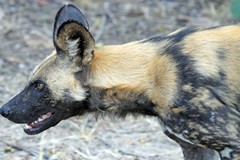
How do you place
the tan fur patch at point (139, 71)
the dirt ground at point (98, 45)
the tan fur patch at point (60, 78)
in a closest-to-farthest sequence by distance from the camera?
1. the tan fur patch at point (139, 71)
2. the tan fur patch at point (60, 78)
3. the dirt ground at point (98, 45)

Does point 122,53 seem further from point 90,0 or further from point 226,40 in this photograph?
point 90,0

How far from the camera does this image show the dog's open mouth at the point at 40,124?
15.1 ft

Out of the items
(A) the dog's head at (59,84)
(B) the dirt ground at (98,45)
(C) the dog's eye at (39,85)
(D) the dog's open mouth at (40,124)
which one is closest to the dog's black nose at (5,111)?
(A) the dog's head at (59,84)

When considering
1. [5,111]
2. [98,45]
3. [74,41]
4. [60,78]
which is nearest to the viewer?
[74,41]

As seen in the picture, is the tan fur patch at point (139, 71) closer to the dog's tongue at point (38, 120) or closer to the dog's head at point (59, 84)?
the dog's head at point (59, 84)

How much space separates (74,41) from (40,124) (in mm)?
630

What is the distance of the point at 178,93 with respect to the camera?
4172 mm

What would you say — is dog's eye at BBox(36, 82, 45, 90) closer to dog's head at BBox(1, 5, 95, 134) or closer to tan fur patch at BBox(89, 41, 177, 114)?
dog's head at BBox(1, 5, 95, 134)

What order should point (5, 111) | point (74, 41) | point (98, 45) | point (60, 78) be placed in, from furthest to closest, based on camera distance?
point (98, 45), point (5, 111), point (60, 78), point (74, 41)

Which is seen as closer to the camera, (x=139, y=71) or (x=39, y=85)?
(x=139, y=71)

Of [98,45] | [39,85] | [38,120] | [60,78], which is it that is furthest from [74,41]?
[98,45]

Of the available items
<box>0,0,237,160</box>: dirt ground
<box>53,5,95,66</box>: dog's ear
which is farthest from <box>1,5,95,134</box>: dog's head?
<box>0,0,237,160</box>: dirt ground

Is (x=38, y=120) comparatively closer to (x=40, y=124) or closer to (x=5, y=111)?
(x=40, y=124)

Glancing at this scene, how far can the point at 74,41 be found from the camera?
430cm
